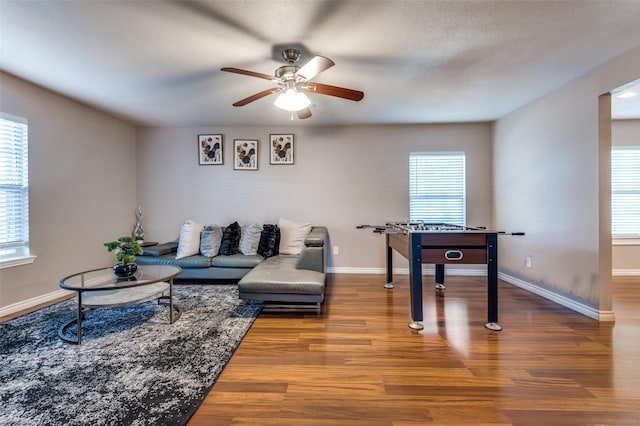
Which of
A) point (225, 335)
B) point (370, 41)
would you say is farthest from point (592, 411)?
point (370, 41)

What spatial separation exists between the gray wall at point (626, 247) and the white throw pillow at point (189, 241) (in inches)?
249

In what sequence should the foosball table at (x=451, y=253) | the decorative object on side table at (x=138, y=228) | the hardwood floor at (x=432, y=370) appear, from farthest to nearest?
the decorative object on side table at (x=138, y=228), the foosball table at (x=451, y=253), the hardwood floor at (x=432, y=370)

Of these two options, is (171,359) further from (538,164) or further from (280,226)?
(538,164)

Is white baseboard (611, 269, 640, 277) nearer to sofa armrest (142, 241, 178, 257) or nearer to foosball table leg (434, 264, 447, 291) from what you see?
foosball table leg (434, 264, 447, 291)

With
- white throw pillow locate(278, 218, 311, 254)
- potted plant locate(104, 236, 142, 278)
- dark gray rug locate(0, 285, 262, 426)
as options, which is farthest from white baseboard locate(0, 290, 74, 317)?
white throw pillow locate(278, 218, 311, 254)

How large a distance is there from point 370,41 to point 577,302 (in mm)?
3363

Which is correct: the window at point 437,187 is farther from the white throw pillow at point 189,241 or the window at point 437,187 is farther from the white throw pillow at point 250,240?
the white throw pillow at point 189,241

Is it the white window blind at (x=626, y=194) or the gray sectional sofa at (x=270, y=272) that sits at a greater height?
the white window blind at (x=626, y=194)

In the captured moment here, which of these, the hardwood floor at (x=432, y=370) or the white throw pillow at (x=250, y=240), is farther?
the white throw pillow at (x=250, y=240)

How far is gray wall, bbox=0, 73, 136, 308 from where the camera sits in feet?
9.37

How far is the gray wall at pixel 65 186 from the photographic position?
2.86 meters

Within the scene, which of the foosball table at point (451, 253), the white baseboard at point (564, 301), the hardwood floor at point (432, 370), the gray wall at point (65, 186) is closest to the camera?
the hardwood floor at point (432, 370)

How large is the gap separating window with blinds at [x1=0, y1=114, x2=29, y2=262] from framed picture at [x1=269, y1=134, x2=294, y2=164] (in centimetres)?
Answer: 288

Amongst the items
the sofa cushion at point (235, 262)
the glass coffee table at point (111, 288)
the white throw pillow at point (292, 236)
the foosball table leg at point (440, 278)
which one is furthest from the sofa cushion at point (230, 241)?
the foosball table leg at point (440, 278)
